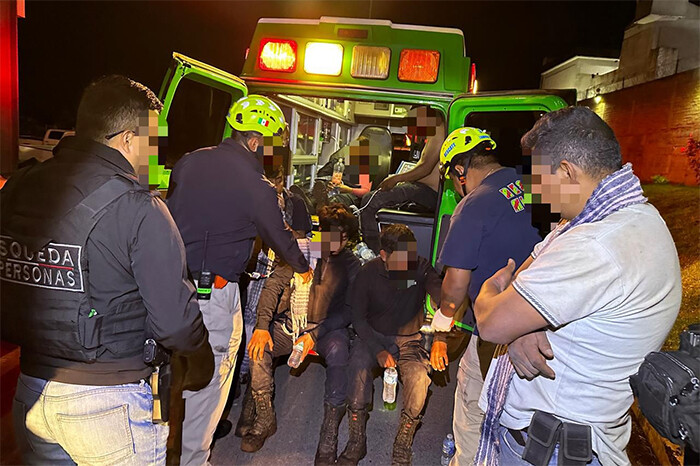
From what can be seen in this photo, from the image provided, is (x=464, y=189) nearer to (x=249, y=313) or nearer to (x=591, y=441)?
(x=591, y=441)

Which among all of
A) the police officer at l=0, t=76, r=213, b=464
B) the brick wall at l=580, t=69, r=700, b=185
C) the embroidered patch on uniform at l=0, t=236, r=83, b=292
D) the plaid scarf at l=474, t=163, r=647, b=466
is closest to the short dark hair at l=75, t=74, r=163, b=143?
the police officer at l=0, t=76, r=213, b=464

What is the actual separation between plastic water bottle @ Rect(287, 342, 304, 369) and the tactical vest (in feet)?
6.54

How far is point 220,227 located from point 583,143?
1.93 meters

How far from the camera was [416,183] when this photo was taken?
15.0ft

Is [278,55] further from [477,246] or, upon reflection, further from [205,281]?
[477,246]

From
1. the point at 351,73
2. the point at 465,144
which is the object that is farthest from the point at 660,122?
the point at 465,144

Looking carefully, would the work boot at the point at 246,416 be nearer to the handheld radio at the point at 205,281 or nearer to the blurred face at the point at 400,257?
the handheld radio at the point at 205,281

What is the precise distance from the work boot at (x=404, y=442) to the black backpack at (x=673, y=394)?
1.95 meters

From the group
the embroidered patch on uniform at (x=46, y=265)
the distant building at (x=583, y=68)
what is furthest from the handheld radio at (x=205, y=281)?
the distant building at (x=583, y=68)

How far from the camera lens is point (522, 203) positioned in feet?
8.50

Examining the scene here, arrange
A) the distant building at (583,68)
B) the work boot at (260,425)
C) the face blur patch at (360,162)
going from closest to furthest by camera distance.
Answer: the work boot at (260,425)
the face blur patch at (360,162)
the distant building at (583,68)

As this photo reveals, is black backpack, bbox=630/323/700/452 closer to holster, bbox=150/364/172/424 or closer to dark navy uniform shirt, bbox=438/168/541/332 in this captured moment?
dark navy uniform shirt, bbox=438/168/541/332

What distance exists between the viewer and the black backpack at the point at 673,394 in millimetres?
1316

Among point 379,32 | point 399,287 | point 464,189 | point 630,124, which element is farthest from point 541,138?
point 630,124
